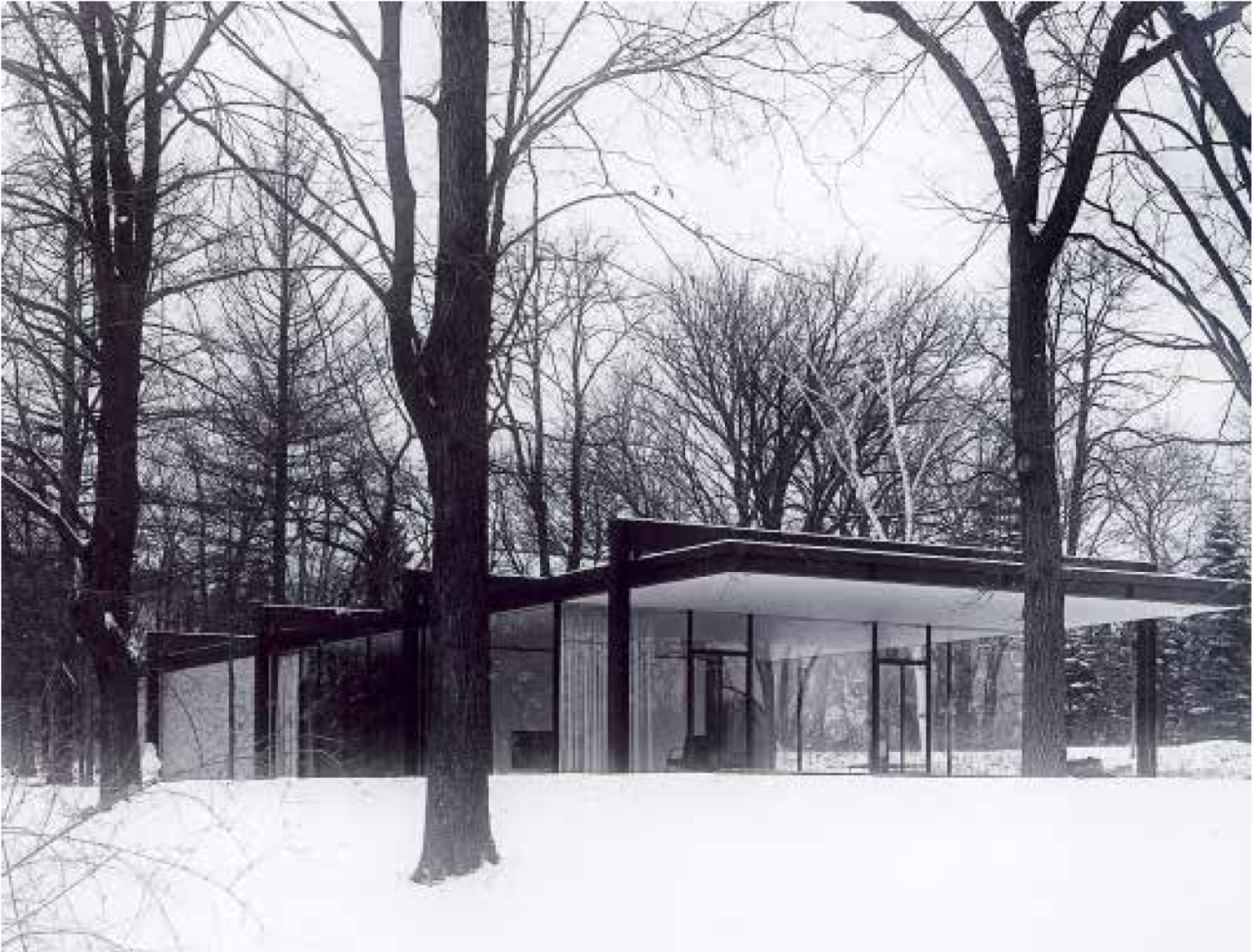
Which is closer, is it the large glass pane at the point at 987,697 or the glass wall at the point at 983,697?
the glass wall at the point at 983,697

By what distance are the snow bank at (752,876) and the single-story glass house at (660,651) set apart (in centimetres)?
788

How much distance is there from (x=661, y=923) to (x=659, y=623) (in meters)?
16.8

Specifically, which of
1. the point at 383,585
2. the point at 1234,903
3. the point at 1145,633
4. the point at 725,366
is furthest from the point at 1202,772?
the point at 1234,903

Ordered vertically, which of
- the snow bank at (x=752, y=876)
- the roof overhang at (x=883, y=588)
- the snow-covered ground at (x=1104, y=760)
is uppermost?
the roof overhang at (x=883, y=588)

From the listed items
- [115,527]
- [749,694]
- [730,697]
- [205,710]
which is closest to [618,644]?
[749,694]

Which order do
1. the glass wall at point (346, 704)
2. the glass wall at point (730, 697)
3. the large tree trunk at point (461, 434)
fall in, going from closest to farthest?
the large tree trunk at point (461, 434) < the glass wall at point (730, 697) < the glass wall at point (346, 704)

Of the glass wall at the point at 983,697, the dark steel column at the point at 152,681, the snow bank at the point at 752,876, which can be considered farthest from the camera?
the glass wall at the point at 983,697

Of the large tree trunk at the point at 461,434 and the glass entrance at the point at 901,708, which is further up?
the large tree trunk at the point at 461,434

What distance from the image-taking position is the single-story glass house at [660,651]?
23.2 meters

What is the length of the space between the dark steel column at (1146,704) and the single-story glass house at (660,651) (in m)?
0.04

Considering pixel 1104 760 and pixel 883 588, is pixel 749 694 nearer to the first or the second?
pixel 883 588

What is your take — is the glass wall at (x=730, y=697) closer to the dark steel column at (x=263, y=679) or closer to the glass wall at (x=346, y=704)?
the glass wall at (x=346, y=704)

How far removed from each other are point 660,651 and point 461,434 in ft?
48.5

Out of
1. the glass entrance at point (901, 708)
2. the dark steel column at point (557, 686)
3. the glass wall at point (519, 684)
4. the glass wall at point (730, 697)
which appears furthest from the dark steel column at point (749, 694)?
the glass wall at point (519, 684)
